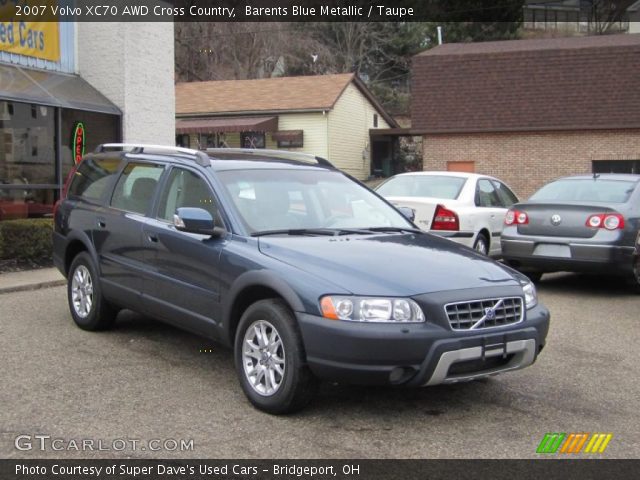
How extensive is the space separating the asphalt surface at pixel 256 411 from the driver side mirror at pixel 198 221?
1124mm

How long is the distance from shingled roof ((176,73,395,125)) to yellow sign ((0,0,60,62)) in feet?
57.4

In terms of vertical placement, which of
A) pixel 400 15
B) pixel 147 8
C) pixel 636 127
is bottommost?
pixel 636 127

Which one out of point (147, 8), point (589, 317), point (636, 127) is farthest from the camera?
point (636, 127)

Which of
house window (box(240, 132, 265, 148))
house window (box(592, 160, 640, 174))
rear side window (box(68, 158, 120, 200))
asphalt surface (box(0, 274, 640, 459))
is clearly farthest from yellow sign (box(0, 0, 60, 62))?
house window (box(240, 132, 265, 148))

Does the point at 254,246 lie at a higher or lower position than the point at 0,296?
higher

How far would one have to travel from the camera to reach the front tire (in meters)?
4.54

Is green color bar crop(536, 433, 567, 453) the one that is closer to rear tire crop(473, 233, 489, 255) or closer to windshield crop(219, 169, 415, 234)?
windshield crop(219, 169, 415, 234)

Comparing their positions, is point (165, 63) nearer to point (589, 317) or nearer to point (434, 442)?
point (589, 317)

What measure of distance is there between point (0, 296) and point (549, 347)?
6.36m

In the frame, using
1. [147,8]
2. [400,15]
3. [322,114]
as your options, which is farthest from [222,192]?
[400,15]

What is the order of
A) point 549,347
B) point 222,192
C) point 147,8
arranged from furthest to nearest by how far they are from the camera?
point 147,8 → point 549,347 → point 222,192

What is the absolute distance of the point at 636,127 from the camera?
22734mm

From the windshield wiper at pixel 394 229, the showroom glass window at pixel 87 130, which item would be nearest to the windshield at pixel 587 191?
the windshield wiper at pixel 394 229

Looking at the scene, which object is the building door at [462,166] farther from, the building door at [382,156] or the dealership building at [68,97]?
the building door at [382,156]
